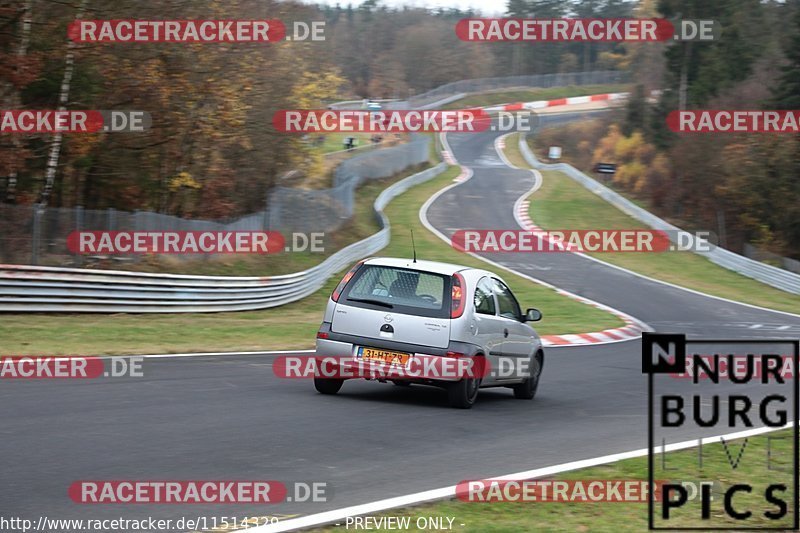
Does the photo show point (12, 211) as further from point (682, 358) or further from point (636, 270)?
point (636, 270)

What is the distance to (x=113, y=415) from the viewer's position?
29.9 feet

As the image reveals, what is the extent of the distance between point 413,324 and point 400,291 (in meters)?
0.48

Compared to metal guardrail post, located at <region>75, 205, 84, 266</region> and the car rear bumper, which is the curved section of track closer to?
the car rear bumper

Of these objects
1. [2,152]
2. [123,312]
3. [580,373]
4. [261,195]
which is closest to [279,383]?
[580,373]

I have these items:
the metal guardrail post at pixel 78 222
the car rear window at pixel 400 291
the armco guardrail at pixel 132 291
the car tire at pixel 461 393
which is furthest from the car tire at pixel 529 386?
the metal guardrail post at pixel 78 222

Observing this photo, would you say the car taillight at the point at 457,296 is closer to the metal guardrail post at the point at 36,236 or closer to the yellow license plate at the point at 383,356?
the yellow license plate at the point at 383,356

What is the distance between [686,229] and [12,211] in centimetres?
3633

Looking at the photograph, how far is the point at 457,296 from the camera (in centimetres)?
1083

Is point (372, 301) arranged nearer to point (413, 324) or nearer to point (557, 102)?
point (413, 324)

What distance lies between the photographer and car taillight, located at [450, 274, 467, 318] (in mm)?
10711

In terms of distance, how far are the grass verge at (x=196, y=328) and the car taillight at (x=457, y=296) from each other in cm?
623

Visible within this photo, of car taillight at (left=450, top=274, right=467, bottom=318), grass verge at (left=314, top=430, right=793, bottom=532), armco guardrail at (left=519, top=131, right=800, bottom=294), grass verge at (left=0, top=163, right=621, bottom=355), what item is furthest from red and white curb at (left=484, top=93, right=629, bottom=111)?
grass verge at (left=314, top=430, right=793, bottom=532)

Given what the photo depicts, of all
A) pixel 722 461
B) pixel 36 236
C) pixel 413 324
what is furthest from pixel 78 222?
pixel 722 461

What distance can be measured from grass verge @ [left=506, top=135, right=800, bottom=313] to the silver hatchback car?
76.5ft
